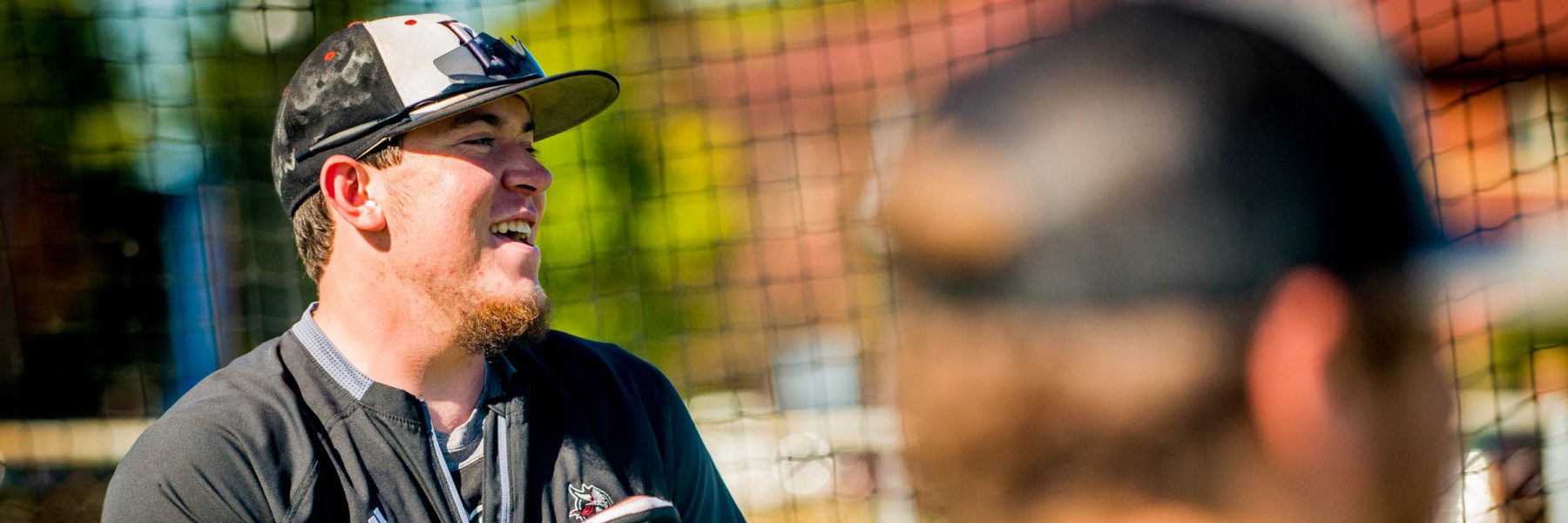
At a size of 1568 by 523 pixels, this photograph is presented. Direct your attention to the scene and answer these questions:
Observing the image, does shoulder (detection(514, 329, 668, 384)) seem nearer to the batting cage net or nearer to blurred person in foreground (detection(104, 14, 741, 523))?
blurred person in foreground (detection(104, 14, 741, 523))

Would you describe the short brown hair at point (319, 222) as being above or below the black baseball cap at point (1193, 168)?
above

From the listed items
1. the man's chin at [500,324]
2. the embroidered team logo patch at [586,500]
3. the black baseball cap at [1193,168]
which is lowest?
the embroidered team logo patch at [586,500]

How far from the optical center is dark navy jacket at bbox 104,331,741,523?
74.8 inches

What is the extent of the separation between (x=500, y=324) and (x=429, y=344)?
0.14 meters

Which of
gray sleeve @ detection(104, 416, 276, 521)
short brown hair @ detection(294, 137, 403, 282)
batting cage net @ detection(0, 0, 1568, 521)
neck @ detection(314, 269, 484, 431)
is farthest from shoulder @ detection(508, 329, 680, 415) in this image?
batting cage net @ detection(0, 0, 1568, 521)

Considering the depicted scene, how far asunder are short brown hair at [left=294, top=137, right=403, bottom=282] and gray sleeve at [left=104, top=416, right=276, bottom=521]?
1.61 ft

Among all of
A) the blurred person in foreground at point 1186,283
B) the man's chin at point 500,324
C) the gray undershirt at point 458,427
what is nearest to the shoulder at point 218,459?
the gray undershirt at point 458,427

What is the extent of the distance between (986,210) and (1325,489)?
19 centimetres

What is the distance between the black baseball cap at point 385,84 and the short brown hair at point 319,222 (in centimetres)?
3

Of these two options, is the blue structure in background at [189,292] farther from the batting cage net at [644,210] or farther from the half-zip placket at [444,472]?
the half-zip placket at [444,472]

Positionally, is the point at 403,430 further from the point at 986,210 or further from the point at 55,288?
the point at 55,288

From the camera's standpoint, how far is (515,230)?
2.33 meters

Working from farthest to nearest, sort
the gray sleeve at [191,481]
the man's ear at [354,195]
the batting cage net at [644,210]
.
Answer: the batting cage net at [644,210], the man's ear at [354,195], the gray sleeve at [191,481]

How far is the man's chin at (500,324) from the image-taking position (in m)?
2.19
